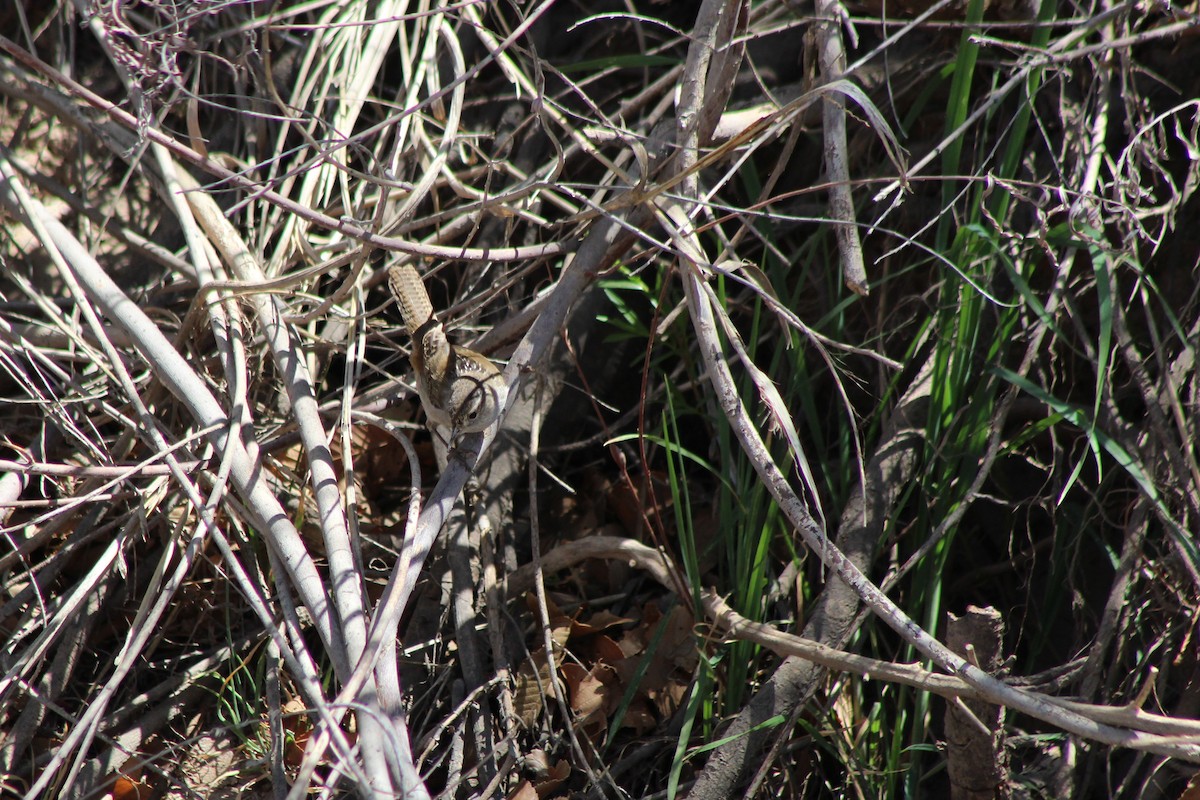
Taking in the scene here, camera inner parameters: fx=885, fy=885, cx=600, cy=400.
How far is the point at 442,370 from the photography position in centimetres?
300

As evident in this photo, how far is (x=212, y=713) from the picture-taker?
2.84 m

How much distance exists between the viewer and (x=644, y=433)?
2.94m

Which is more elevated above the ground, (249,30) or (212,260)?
(249,30)

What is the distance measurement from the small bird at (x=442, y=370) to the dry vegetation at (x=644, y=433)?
8 cm

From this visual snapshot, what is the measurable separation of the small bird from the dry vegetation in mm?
78

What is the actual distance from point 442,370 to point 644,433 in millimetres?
715

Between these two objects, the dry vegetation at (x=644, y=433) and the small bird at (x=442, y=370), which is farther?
the small bird at (x=442, y=370)

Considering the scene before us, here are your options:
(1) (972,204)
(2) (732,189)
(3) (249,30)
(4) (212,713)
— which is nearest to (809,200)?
(2) (732,189)

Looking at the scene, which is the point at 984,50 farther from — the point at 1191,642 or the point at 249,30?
the point at 249,30

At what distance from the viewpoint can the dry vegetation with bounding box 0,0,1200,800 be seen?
7.60 feet

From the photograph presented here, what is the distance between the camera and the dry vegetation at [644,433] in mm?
2316

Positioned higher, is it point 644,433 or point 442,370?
point 442,370

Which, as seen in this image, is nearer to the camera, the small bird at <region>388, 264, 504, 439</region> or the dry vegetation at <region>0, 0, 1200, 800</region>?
the dry vegetation at <region>0, 0, 1200, 800</region>

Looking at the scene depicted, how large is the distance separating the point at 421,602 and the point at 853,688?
4.55 feet
